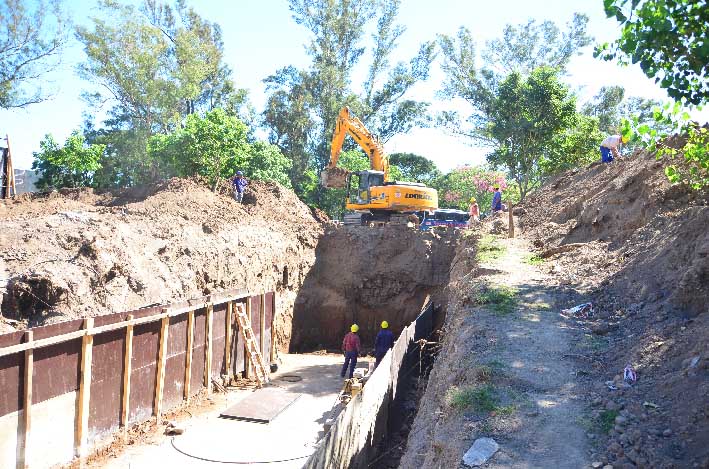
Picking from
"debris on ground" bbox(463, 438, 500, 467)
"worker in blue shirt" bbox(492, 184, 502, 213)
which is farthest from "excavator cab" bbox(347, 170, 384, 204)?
"debris on ground" bbox(463, 438, 500, 467)

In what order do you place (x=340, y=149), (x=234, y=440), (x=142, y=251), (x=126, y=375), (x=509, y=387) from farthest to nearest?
(x=340, y=149)
(x=142, y=251)
(x=234, y=440)
(x=126, y=375)
(x=509, y=387)

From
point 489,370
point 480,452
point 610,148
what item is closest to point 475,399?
point 489,370

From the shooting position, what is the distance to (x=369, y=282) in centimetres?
2258

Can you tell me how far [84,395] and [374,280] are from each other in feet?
49.0

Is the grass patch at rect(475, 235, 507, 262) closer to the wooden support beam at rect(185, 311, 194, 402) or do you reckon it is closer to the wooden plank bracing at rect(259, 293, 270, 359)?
the wooden plank bracing at rect(259, 293, 270, 359)

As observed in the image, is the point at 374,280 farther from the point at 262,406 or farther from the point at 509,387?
the point at 509,387

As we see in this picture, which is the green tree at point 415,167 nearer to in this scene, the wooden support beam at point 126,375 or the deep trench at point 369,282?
the deep trench at point 369,282

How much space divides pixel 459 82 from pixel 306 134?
12368 millimetres

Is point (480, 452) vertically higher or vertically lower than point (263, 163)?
lower

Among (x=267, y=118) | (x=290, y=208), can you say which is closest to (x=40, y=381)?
(x=290, y=208)

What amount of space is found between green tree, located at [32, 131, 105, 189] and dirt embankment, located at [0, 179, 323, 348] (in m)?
3.03

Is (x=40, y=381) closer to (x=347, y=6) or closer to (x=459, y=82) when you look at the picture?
(x=459, y=82)

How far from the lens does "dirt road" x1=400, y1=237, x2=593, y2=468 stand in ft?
16.3

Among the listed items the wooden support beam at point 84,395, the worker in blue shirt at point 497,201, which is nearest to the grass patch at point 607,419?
the wooden support beam at point 84,395
